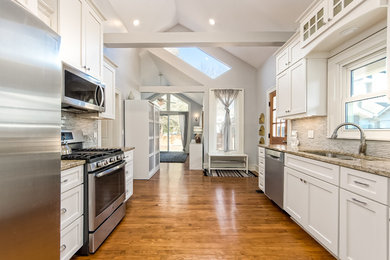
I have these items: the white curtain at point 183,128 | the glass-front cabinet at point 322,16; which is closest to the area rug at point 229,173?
the glass-front cabinet at point 322,16

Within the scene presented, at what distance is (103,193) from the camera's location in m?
1.72

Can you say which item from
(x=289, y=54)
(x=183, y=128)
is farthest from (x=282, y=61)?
(x=183, y=128)

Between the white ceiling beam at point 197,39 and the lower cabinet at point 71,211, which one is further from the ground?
the white ceiling beam at point 197,39

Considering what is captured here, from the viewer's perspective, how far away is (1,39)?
0.67 metres

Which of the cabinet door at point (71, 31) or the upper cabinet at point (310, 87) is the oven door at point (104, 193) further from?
the upper cabinet at point (310, 87)

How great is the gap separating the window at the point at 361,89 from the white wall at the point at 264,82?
5.99 feet

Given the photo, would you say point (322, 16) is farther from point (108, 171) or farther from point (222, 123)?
point (222, 123)

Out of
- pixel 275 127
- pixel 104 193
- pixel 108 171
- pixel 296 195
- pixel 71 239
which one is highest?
pixel 275 127

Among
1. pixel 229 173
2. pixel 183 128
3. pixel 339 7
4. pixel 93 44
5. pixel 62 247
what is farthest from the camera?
pixel 183 128

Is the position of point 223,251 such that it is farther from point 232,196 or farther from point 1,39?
point 1,39

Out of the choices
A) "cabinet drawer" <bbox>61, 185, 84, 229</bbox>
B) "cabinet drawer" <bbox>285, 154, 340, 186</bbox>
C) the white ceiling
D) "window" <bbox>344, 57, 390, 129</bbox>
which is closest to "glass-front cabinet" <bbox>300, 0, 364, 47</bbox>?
"window" <bbox>344, 57, 390, 129</bbox>

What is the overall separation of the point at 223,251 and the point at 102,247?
1.17 metres

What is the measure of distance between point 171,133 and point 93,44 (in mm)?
7206

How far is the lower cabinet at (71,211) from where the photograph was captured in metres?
Result: 1.31
